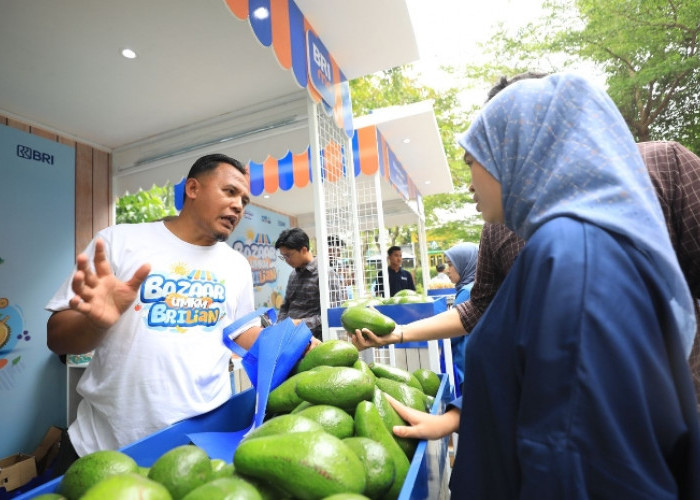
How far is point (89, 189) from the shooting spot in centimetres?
457

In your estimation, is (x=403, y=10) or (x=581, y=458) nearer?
(x=581, y=458)

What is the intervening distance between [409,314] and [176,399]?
55.3 inches

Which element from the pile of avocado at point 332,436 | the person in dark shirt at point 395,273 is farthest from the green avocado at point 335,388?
the person in dark shirt at point 395,273

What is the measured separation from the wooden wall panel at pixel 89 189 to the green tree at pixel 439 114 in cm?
631

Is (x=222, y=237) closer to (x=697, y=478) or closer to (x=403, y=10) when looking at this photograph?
(x=697, y=478)

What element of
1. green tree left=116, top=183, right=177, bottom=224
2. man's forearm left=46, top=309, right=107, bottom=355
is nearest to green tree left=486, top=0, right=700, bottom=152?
green tree left=116, top=183, right=177, bottom=224

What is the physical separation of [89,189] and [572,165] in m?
5.27

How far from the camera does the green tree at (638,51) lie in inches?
360

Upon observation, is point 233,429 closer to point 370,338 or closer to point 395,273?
point 370,338

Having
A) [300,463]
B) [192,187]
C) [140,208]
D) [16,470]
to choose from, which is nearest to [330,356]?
[300,463]

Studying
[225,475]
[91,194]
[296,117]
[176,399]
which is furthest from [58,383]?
[225,475]

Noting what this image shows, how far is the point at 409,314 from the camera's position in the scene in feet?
7.95

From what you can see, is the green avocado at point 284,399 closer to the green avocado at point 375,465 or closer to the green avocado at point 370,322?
the green avocado at point 375,465

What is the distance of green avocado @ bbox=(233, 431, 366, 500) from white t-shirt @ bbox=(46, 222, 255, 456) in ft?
3.14
